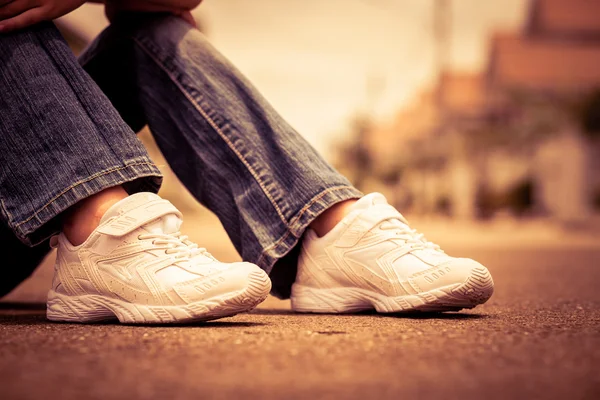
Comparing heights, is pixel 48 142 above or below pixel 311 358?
above

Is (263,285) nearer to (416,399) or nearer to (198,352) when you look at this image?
(198,352)

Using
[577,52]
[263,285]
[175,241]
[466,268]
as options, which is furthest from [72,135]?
[577,52]

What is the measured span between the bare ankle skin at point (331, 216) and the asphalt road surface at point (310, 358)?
0.72 ft

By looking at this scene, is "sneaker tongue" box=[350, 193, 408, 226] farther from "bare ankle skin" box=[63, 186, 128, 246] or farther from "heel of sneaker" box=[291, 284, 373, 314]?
"bare ankle skin" box=[63, 186, 128, 246]

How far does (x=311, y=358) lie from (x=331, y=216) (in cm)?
58

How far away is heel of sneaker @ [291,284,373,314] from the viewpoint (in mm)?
1349

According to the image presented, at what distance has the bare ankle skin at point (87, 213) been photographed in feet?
3.83

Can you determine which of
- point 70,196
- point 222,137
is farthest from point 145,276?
point 222,137

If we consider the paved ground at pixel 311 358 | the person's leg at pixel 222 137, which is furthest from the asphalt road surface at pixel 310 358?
the person's leg at pixel 222 137

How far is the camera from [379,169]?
25.6 metres

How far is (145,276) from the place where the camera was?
1138 mm

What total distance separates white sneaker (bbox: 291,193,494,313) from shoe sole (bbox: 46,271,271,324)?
0.85 feet

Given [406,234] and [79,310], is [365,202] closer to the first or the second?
[406,234]

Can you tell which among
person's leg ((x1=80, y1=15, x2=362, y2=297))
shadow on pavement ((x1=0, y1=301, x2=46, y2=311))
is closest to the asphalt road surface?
person's leg ((x1=80, y1=15, x2=362, y2=297))
